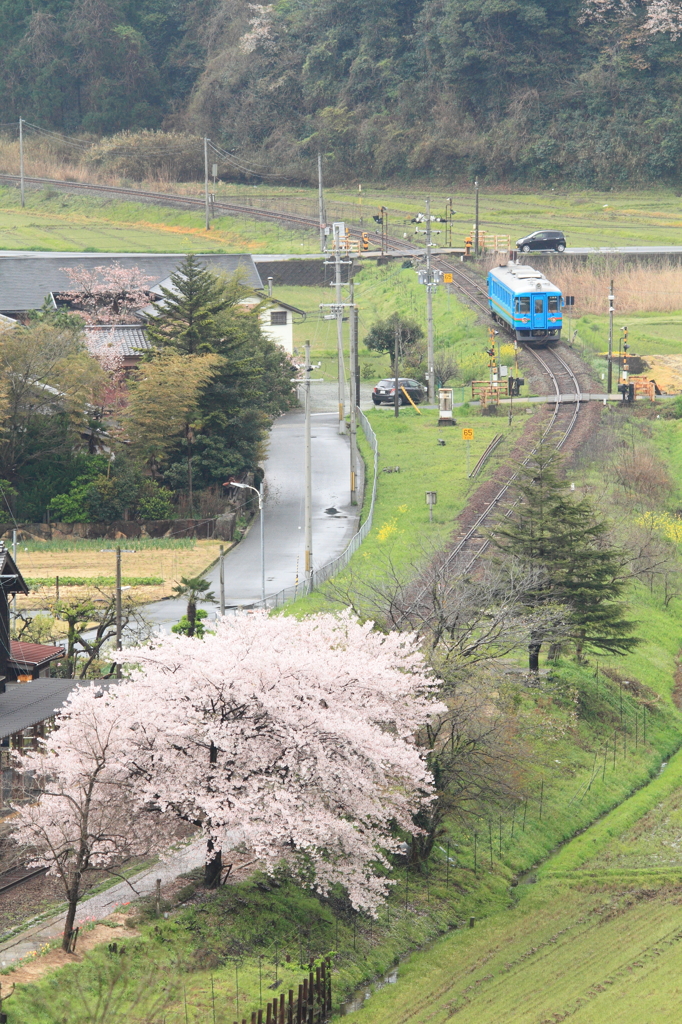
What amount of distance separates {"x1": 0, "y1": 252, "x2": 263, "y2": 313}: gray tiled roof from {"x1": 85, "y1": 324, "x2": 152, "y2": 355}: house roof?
5.50 meters

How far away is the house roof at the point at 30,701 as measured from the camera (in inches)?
1108

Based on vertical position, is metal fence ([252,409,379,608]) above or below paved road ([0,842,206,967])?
above

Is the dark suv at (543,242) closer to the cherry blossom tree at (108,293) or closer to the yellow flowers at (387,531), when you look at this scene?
the cherry blossom tree at (108,293)

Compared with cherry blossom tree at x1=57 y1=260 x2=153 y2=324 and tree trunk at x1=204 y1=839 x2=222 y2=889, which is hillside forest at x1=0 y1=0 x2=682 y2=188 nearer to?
cherry blossom tree at x1=57 y1=260 x2=153 y2=324

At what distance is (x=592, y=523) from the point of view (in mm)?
36562

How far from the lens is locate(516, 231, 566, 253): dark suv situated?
79.2m

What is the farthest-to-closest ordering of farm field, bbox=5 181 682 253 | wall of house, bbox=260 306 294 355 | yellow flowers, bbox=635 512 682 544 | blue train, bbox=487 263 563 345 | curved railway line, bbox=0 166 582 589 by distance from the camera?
farm field, bbox=5 181 682 253, wall of house, bbox=260 306 294 355, blue train, bbox=487 263 563 345, curved railway line, bbox=0 166 582 589, yellow flowers, bbox=635 512 682 544

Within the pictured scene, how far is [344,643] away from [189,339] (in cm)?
2875

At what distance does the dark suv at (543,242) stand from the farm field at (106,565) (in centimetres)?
3746

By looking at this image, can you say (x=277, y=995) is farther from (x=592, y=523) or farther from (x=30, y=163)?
(x=30, y=163)

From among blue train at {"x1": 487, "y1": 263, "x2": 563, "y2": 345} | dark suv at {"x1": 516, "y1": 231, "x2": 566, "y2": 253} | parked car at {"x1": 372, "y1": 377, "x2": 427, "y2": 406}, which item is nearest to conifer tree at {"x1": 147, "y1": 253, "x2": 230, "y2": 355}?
parked car at {"x1": 372, "y1": 377, "x2": 427, "y2": 406}

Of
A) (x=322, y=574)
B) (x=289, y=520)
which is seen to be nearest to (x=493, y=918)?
(x=322, y=574)

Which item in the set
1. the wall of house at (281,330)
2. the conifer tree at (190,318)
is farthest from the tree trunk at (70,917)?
the wall of house at (281,330)

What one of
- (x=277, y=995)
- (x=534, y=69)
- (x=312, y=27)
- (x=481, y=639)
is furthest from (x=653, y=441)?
(x=312, y=27)
